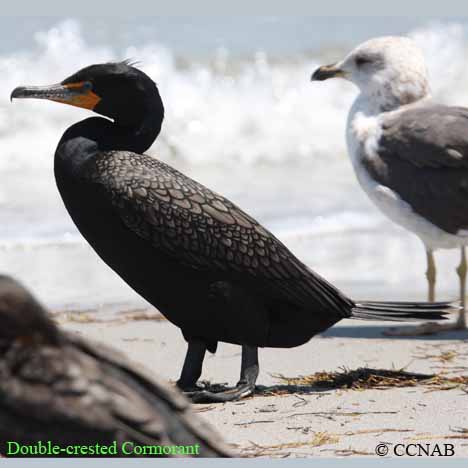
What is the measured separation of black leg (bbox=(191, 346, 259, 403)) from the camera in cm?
571

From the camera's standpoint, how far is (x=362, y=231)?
442 inches

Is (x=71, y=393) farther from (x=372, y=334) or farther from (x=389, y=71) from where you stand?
(x=389, y=71)

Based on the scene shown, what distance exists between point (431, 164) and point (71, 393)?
476 centimetres

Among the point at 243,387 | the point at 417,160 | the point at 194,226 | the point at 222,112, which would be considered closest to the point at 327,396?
the point at 243,387

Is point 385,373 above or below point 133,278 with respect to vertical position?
below

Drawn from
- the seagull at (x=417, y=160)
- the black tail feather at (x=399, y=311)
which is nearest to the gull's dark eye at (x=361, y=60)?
→ the seagull at (x=417, y=160)

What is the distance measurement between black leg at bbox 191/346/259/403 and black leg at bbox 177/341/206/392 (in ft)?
0.45

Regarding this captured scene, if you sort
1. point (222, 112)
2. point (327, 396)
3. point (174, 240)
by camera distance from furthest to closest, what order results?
1. point (222, 112)
2. point (327, 396)
3. point (174, 240)

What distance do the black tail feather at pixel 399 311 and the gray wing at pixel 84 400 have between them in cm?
267

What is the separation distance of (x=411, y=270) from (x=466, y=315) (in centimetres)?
129

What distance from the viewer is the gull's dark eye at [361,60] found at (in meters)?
8.69

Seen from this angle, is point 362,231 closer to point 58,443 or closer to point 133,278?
point 133,278

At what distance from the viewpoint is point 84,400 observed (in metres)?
3.39

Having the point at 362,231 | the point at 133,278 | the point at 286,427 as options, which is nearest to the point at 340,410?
the point at 286,427
